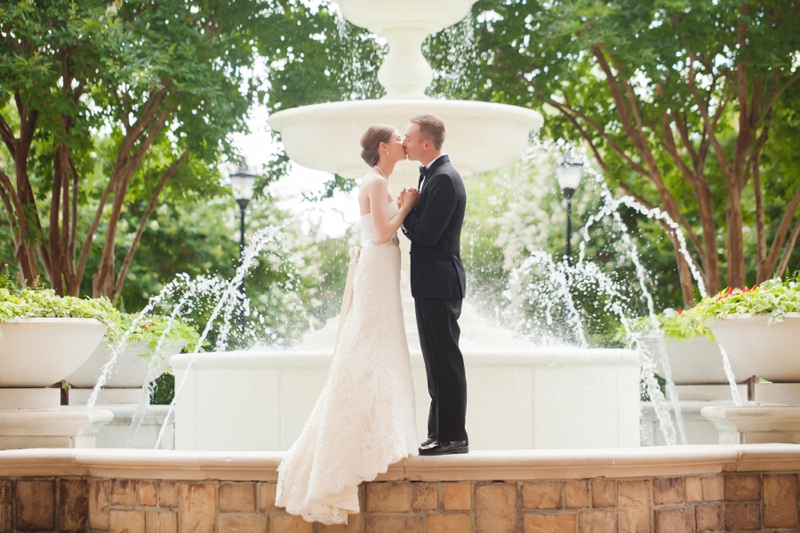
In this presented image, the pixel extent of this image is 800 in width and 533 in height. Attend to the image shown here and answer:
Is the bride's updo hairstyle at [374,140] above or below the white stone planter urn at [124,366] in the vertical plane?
above

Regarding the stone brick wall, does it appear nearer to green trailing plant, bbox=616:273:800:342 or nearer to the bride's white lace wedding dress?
the bride's white lace wedding dress

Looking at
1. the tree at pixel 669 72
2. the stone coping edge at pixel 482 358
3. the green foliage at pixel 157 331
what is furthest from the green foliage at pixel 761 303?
the tree at pixel 669 72

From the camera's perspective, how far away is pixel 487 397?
23.8ft

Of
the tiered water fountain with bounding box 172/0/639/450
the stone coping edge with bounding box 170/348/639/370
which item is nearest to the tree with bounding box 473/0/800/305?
the tiered water fountain with bounding box 172/0/639/450

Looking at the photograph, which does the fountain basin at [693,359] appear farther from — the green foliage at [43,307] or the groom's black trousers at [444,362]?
the green foliage at [43,307]

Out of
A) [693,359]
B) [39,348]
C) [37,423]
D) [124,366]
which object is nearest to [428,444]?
[37,423]

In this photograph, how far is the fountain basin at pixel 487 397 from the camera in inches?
285

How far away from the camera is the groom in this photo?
541 centimetres

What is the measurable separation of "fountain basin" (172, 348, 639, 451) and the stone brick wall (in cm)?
171

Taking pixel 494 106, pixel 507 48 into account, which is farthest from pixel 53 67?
pixel 494 106

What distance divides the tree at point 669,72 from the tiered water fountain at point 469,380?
712 cm

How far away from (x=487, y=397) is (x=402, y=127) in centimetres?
259

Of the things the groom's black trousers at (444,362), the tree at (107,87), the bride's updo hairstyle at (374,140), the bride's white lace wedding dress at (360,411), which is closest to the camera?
the bride's white lace wedding dress at (360,411)

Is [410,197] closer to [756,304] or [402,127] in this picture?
[756,304]
